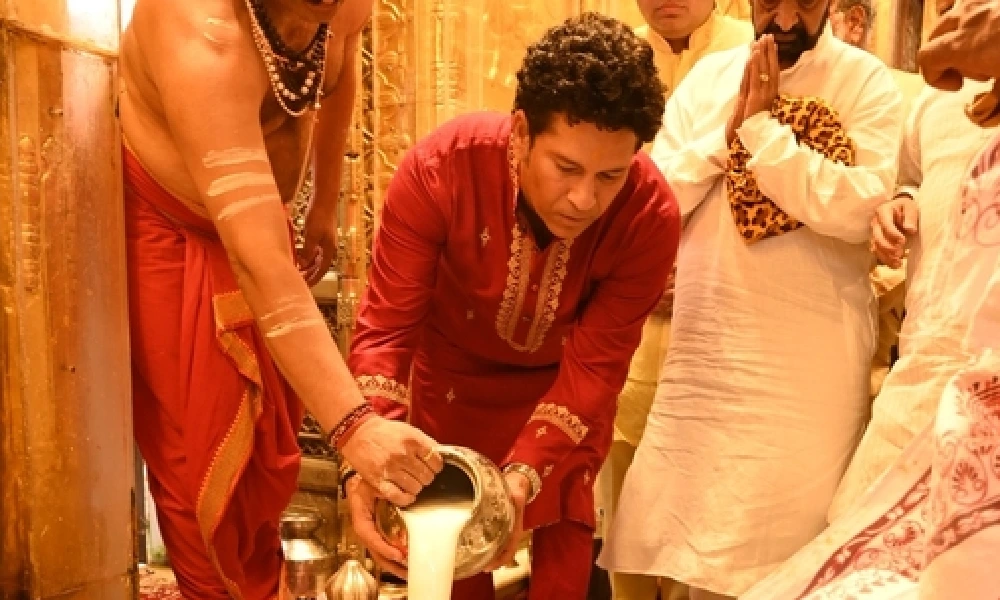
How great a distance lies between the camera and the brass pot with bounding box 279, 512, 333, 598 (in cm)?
200

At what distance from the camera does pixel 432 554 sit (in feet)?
4.00

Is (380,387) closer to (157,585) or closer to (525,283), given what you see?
(525,283)

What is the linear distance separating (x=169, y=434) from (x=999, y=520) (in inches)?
41.4

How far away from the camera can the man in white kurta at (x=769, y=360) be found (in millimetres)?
1854

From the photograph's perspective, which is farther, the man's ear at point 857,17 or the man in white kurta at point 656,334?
the man's ear at point 857,17

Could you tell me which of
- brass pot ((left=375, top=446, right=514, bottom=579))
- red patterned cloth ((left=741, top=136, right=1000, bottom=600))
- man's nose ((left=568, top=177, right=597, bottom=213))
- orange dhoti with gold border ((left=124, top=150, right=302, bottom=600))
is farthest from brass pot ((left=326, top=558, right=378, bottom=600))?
red patterned cloth ((left=741, top=136, right=1000, bottom=600))

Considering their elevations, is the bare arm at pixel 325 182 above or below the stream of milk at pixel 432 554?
above

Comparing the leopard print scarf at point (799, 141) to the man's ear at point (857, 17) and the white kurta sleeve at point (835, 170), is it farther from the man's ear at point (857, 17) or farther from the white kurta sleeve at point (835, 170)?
the man's ear at point (857, 17)

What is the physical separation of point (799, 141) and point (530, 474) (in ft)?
2.56

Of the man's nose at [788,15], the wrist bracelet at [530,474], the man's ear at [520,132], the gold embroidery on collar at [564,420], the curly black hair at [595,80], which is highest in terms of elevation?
the man's nose at [788,15]

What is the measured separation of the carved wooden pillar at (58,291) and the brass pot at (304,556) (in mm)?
591

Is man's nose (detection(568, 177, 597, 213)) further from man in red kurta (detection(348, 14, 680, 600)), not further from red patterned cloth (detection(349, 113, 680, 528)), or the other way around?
red patterned cloth (detection(349, 113, 680, 528))

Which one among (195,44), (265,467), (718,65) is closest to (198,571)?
(265,467)

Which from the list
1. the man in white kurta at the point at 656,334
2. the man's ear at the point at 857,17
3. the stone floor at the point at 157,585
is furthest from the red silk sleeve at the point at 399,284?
the man's ear at the point at 857,17
